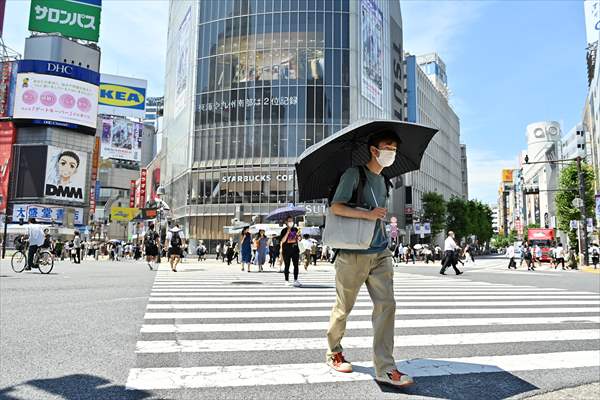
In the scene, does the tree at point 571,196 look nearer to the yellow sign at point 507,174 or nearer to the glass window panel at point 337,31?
the glass window panel at point 337,31

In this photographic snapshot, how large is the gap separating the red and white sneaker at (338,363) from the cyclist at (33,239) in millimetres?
13244

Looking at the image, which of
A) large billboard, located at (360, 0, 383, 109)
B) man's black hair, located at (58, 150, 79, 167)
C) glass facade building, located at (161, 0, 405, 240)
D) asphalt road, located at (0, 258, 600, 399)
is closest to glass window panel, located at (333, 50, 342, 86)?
glass facade building, located at (161, 0, 405, 240)

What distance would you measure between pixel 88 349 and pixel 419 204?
67.6m

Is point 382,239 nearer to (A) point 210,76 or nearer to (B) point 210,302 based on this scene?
(B) point 210,302

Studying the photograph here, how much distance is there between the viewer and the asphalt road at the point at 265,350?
287cm

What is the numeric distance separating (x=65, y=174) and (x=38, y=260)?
2200 inches

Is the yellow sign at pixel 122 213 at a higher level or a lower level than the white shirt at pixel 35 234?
higher

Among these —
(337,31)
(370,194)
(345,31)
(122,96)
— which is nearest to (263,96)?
(337,31)

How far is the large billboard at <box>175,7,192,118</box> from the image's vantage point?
54.0 m

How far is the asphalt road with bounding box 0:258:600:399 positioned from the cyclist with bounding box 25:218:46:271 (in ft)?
23.9

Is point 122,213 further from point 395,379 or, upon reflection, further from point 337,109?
point 395,379

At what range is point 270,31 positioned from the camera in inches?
1901

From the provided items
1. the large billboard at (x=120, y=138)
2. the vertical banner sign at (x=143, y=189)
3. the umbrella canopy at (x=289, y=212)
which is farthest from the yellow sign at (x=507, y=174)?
the umbrella canopy at (x=289, y=212)

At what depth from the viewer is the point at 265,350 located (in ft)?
12.7
